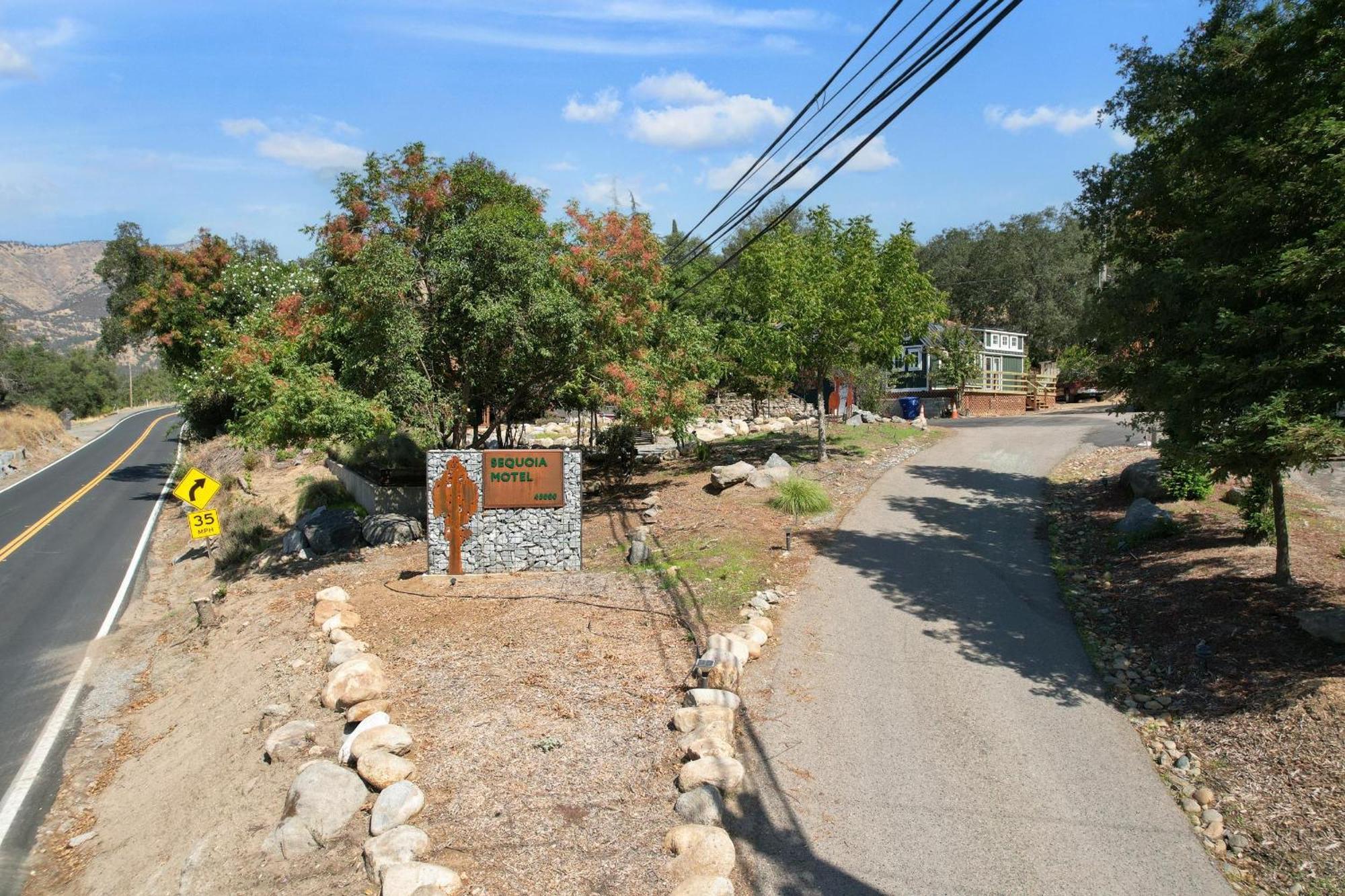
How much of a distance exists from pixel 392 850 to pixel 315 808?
1005 mm

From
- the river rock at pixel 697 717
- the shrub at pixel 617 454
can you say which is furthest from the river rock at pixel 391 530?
the river rock at pixel 697 717

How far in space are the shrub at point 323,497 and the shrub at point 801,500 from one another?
42.0 feet

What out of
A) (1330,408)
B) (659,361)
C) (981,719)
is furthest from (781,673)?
(659,361)

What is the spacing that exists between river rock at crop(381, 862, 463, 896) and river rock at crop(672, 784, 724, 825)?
1758mm

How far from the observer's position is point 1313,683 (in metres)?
7.66

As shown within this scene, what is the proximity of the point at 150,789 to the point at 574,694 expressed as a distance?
15.4 ft

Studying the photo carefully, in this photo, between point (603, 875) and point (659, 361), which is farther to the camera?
point (659, 361)

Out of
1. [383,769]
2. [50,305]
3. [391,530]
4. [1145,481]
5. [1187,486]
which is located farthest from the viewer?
[50,305]

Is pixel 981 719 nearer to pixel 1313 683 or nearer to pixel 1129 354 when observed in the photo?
pixel 1313 683

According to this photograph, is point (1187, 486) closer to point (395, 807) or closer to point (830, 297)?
point (830, 297)

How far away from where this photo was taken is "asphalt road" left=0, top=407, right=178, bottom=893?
9602 millimetres

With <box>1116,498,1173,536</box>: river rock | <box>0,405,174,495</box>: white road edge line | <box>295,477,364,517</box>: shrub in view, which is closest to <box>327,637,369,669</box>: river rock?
<box>1116,498,1173,536</box>: river rock

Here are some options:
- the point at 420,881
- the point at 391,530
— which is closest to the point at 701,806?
the point at 420,881

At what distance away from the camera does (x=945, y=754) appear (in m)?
7.55
